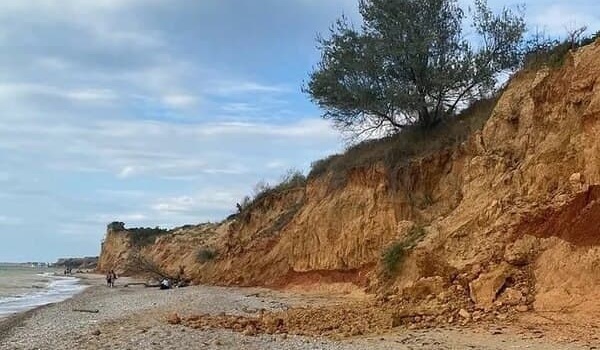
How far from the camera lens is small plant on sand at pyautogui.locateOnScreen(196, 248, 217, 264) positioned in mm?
44531

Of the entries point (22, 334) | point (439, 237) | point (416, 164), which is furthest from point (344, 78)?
point (22, 334)

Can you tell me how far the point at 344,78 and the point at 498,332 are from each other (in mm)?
18330

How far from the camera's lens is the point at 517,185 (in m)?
16.9

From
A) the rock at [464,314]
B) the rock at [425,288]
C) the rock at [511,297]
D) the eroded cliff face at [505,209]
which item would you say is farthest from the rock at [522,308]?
the rock at [425,288]

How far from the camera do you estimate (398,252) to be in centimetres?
1967

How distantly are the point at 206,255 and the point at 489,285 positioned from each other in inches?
1279

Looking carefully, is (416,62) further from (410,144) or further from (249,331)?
(249,331)

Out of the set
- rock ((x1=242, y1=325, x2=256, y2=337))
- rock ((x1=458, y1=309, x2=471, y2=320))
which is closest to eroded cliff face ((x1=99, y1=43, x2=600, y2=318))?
rock ((x1=458, y1=309, x2=471, y2=320))

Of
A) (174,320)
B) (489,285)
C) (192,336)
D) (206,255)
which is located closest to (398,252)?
(489,285)

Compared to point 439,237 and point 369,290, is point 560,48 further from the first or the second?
point 369,290

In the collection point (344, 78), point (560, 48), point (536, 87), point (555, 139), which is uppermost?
point (344, 78)

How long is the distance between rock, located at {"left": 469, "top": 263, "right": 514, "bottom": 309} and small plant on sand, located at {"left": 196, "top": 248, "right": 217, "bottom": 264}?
1193 inches

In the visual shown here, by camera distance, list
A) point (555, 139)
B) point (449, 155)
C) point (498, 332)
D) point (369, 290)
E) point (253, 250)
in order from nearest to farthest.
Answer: point (498, 332), point (555, 139), point (369, 290), point (449, 155), point (253, 250)

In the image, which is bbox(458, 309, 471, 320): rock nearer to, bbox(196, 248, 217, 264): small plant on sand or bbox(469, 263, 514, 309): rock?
bbox(469, 263, 514, 309): rock
